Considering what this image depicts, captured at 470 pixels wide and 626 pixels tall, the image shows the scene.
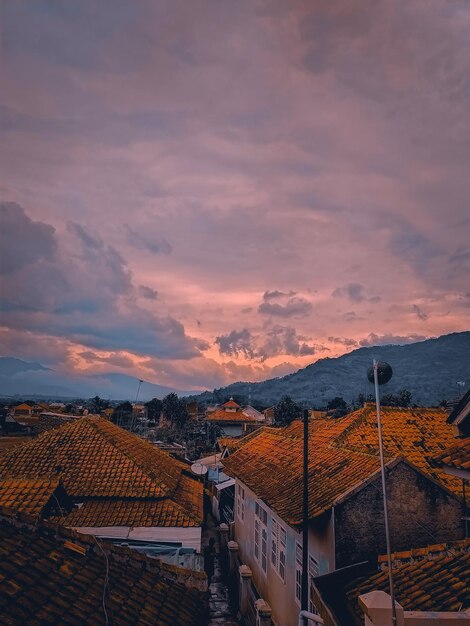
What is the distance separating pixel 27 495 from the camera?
38.9ft

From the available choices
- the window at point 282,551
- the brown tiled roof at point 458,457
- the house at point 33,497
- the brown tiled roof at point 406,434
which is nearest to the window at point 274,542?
the window at point 282,551

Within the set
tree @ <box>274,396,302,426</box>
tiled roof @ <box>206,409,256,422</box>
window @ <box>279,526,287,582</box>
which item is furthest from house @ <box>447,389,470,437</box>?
tree @ <box>274,396,302,426</box>

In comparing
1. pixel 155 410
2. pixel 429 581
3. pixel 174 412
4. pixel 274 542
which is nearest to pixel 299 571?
pixel 274 542

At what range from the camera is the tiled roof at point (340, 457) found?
11156 mm

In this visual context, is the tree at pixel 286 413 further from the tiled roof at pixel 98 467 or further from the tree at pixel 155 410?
the tiled roof at pixel 98 467

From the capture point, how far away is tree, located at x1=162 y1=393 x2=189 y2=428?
273ft

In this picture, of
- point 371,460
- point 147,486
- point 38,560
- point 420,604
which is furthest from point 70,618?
point 147,486

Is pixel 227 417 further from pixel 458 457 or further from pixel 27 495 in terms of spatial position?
pixel 458 457

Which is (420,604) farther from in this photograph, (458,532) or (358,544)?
(458,532)

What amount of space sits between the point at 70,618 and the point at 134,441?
671 inches

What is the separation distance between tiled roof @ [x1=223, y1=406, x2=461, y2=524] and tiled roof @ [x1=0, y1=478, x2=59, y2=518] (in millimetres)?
6156

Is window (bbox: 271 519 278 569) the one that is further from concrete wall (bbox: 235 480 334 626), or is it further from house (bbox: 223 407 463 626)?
concrete wall (bbox: 235 480 334 626)

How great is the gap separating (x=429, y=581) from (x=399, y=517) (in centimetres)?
295

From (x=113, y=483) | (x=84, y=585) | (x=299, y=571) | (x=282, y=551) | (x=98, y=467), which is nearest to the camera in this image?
(x=84, y=585)
